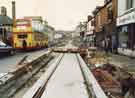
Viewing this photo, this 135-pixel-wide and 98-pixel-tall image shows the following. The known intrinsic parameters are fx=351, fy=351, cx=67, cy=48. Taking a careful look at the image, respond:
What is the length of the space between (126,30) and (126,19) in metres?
1.14

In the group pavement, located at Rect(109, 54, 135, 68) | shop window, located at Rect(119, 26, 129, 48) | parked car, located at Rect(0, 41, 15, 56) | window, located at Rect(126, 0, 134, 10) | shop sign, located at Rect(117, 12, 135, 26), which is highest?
window, located at Rect(126, 0, 134, 10)

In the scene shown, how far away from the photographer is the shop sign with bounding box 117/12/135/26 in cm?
3244

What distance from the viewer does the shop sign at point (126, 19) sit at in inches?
1277

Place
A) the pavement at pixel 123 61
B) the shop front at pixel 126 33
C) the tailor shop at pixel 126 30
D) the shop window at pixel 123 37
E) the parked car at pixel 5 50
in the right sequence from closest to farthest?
the pavement at pixel 123 61 → the shop front at pixel 126 33 → the tailor shop at pixel 126 30 → the parked car at pixel 5 50 → the shop window at pixel 123 37

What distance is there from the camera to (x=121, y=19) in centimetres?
3750

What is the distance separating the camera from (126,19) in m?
35.0

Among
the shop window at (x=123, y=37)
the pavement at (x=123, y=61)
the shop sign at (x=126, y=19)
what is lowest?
the pavement at (x=123, y=61)

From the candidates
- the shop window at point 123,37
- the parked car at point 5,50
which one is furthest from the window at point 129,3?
the parked car at point 5,50

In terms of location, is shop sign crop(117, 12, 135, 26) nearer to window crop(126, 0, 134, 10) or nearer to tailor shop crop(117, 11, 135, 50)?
tailor shop crop(117, 11, 135, 50)

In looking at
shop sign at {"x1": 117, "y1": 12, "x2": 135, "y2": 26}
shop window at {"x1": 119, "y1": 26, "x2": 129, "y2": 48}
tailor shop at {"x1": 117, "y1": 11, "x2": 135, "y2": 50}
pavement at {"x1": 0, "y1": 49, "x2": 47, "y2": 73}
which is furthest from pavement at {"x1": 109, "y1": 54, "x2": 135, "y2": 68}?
pavement at {"x1": 0, "y1": 49, "x2": 47, "y2": 73}

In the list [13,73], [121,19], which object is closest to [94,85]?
[13,73]

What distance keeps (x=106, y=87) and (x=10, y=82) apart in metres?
3.98

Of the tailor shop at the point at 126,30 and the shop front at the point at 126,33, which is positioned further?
the tailor shop at the point at 126,30

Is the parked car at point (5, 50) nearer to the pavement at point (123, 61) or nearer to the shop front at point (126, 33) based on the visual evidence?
the pavement at point (123, 61)
